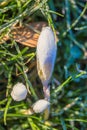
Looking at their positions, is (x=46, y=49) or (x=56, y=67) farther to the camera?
(x=56, y=67)

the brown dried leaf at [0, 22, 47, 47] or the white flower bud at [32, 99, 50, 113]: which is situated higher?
the brown dried leaf at [0, 22, 47, 47]

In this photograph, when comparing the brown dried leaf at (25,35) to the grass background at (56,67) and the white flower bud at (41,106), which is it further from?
the white flower bud at (41,106)

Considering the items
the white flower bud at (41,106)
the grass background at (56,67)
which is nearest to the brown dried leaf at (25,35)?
the grass background at (56,67)

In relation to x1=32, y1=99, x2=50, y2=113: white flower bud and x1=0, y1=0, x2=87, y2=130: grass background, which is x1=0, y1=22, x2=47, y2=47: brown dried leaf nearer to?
x1=0, y1=0, x2=87, y2=130: grass background

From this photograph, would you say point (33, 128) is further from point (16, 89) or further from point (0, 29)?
point (0, 29)

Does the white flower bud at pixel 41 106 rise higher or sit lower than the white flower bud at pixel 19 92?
lower

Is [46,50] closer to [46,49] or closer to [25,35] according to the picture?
[46,49]

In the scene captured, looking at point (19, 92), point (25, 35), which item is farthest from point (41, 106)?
point (25, 35)

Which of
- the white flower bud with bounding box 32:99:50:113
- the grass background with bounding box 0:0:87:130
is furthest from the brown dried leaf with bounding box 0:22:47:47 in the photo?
the white flower bud with bounding box 32:99:50:113
